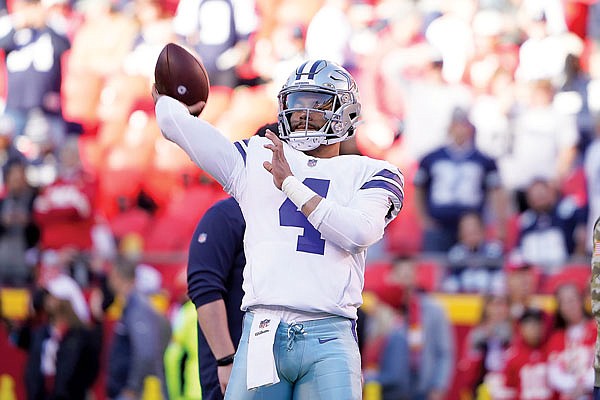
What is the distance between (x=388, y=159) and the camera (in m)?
12.0

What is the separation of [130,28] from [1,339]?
507 cm

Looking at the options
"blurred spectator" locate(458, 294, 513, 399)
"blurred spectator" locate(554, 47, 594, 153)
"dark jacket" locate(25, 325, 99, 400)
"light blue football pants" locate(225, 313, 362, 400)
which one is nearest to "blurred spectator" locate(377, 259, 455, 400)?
"blurred spectator" locate(458, 294, 513, 399)

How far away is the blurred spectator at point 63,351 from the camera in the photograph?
9820mm

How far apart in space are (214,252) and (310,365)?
1016mm

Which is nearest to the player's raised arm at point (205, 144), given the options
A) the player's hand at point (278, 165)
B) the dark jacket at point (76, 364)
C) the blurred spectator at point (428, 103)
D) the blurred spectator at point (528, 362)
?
the player's hand at point (278, 165)

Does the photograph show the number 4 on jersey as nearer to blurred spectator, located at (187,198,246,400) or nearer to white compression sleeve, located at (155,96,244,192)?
white compression sleeve, located at (155,96,244,192)

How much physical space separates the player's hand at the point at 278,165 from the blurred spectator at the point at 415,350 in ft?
16.5

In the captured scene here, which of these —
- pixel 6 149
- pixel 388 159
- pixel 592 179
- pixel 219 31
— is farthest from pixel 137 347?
pixel 219 31

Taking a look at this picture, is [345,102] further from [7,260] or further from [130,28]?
[130,28]

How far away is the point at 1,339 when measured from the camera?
34.2ft

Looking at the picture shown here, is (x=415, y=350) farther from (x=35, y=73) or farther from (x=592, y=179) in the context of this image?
(x=35, y=73)

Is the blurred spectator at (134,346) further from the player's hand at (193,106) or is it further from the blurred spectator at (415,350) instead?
the player's hand at (193,106)

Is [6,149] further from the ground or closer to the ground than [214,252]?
further from the ground

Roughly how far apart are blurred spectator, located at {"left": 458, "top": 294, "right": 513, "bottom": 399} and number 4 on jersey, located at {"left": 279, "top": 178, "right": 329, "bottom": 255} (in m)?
4.71
